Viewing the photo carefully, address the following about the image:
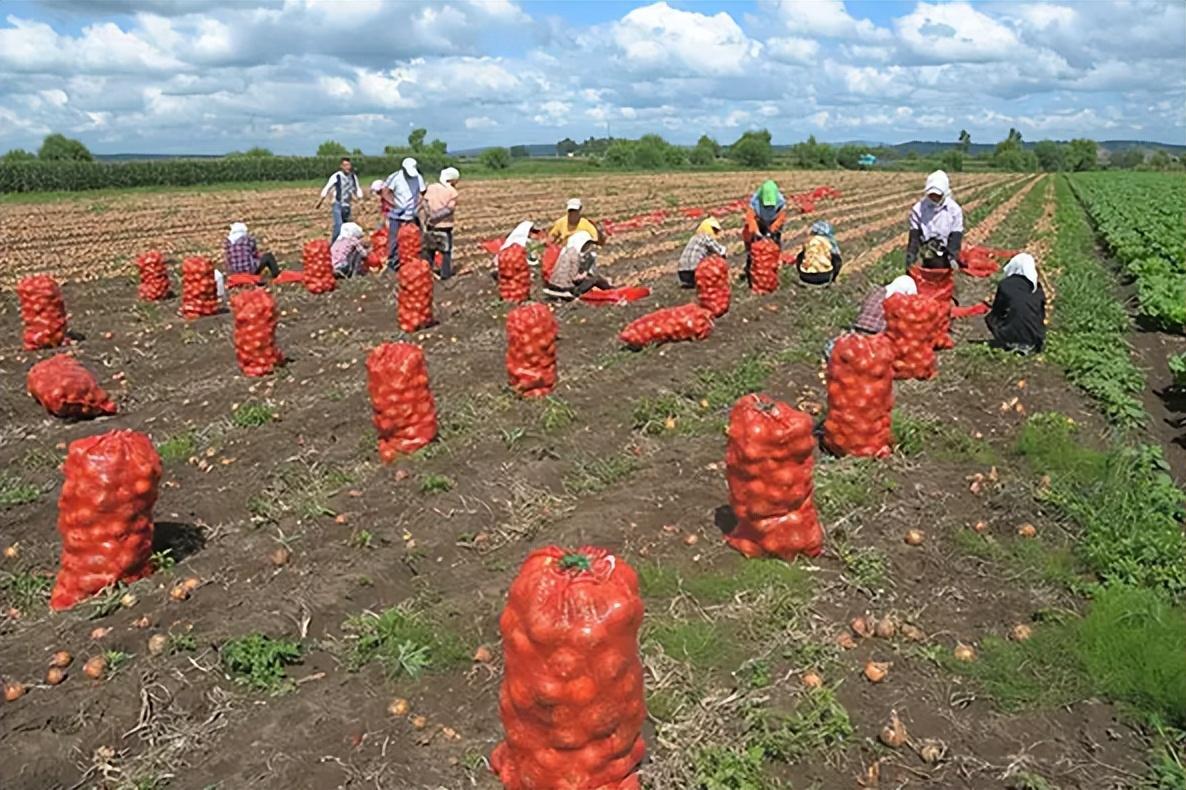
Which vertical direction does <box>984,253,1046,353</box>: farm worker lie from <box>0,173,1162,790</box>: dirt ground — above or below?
above

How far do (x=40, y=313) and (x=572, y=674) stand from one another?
10.4m

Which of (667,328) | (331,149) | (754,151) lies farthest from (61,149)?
(667,328)

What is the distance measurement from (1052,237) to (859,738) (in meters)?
22.1

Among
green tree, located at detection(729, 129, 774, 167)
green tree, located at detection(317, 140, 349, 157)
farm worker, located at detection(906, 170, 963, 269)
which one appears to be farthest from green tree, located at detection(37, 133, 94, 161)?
farm worker, located at detection(906, 170, 963, 269)

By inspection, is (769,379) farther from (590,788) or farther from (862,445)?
(590,788)

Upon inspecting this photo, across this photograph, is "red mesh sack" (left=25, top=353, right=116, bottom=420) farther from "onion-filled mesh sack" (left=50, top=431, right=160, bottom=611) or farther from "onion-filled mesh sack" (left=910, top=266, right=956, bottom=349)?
"onion-filled mesh sack" (left=910, top=266, right=956, bottom=349)

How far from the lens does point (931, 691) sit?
14.5ft

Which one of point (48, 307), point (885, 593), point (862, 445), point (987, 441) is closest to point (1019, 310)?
point (987, 441)

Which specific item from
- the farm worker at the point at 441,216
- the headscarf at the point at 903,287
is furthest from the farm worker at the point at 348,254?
the headscarf at the point at 903,287

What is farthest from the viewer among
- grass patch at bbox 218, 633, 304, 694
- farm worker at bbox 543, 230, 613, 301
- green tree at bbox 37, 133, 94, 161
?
green tree at bbox 37, 133, 94, 161

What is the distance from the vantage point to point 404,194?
14.4m

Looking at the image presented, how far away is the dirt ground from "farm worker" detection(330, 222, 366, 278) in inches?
151

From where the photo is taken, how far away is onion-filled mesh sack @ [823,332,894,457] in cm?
678

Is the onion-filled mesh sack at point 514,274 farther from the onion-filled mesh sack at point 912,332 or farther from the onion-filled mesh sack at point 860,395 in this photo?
the onion-filled mesh sack at point 860,395
